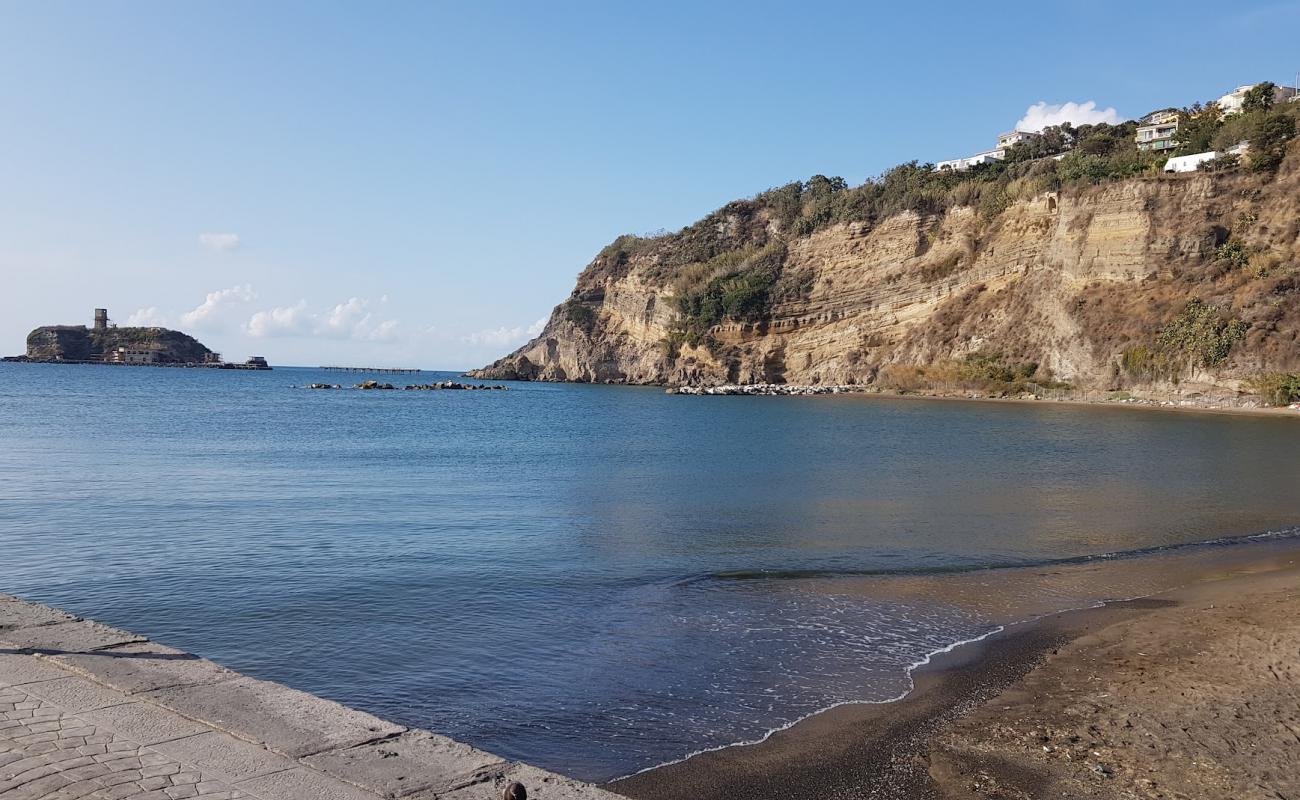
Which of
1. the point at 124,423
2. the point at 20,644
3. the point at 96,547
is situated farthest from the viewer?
the point at 124,423

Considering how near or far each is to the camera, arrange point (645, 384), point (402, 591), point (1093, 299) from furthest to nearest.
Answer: point (645, 384), point (1093, 299), point (402, 591)

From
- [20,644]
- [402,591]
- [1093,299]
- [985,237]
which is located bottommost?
[402,591]

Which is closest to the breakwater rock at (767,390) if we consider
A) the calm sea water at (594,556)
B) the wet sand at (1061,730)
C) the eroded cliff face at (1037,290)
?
the eroded cliff face at (1037,290)

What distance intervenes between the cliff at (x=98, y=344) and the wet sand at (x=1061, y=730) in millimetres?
191123

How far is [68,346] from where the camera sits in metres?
172

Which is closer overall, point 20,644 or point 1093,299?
point 20,644

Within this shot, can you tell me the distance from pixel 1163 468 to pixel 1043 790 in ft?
79.0

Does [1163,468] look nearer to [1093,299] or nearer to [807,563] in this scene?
[807,563]

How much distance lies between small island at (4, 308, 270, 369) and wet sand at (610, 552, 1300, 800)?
18839cm

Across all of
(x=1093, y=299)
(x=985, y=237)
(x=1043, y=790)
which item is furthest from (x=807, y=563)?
(x=985, y=237)

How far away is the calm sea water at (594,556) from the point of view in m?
8.14

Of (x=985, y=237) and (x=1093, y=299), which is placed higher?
(x=985, y=237)

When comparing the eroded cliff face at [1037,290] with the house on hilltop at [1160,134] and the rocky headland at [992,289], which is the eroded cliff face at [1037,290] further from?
the house on hilltop at [1160,134]

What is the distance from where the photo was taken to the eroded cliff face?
185 feet
